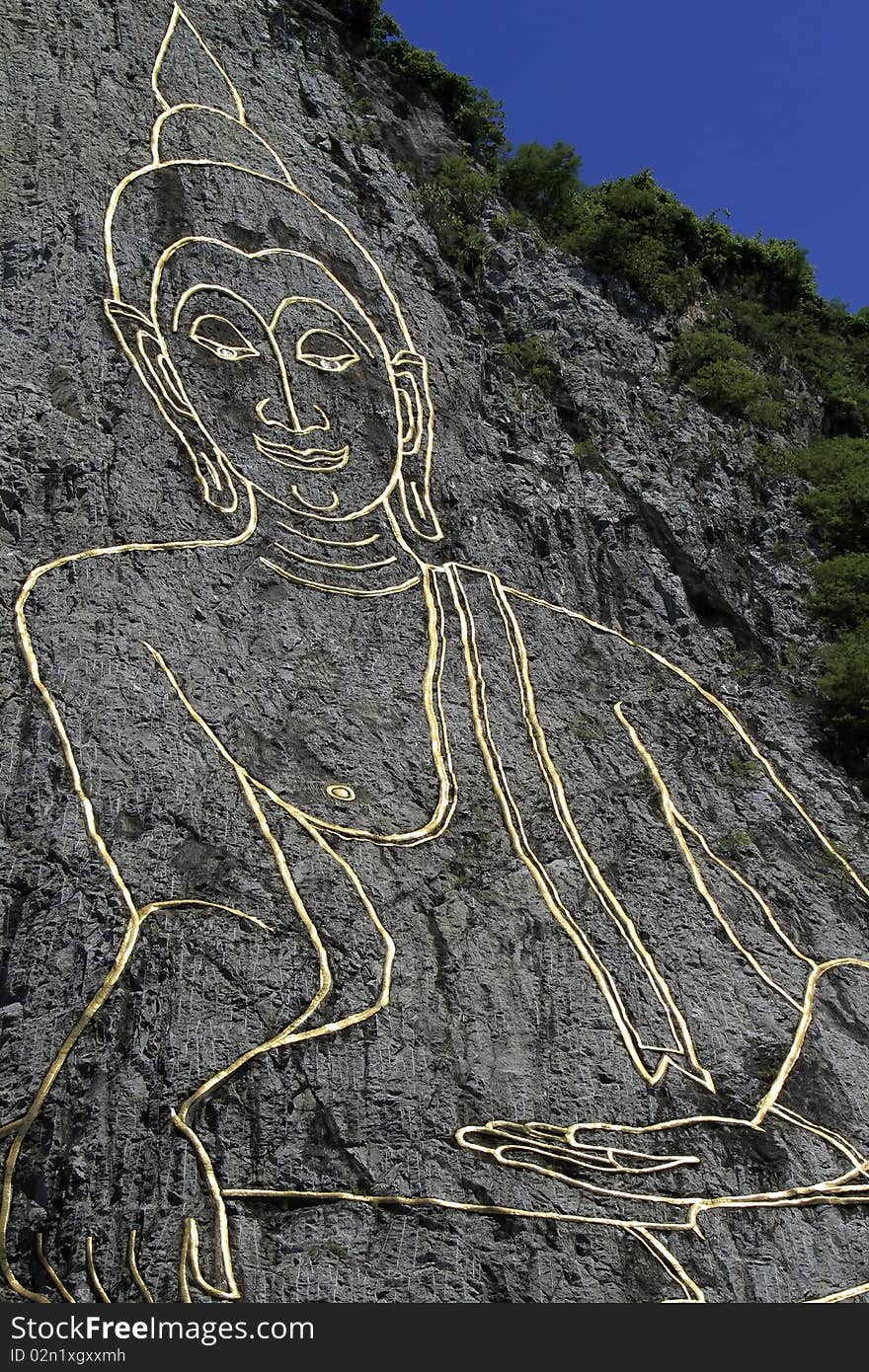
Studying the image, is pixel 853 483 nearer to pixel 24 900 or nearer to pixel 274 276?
pixel 274 276

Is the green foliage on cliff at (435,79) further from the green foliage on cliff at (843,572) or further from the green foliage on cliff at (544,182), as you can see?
the green foliage on cliff at (843,572)

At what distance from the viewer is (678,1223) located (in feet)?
19.3

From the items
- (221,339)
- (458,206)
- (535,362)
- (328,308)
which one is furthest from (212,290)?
(458,206)

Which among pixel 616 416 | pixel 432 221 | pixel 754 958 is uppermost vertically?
pixel 432 221

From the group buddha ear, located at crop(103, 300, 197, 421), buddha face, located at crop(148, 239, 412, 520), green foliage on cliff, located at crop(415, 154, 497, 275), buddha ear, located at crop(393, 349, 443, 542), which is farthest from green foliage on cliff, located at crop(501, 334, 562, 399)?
buddha ear, located at crop(103, 300, 197, 421)

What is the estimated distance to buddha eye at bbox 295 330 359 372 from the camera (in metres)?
9.09

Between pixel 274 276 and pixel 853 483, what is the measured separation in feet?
16.5

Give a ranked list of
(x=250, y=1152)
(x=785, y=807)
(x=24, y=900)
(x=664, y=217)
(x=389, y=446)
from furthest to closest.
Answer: (x=664, y=217), (x=389, y=446), (x=785, y=807), (x=24, y=900), (x=250, y=1152)

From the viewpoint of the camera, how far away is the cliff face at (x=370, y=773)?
18.3 feet

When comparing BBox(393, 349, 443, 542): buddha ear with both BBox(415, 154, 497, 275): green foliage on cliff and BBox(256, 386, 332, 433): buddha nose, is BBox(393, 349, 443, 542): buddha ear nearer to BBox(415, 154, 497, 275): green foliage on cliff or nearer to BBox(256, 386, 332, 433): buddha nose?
BBox(256, 386, 332, 433): buddha nose

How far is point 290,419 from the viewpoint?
344 inches

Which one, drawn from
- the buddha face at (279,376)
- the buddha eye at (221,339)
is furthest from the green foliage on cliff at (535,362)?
the buddha eye at (221,339)

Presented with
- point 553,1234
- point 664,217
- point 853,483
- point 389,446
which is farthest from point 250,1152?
point 664,217

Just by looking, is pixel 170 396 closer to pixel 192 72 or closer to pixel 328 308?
pixel 328 308
